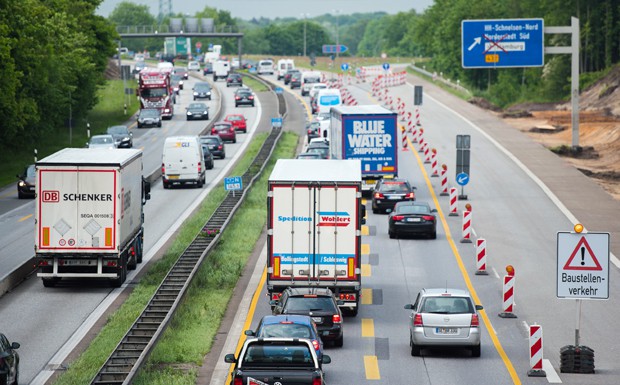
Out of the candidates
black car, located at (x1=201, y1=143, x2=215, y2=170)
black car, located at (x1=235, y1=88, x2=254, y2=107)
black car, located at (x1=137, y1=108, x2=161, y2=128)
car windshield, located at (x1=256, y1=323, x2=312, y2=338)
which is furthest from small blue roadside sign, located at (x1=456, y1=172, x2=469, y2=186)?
black car, located at (x1=235, y1=88, x2=254, y2=107)

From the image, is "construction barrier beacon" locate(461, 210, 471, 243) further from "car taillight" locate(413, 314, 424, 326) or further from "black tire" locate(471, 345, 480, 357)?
"car taillight" locate(413, 314, 424, 326)

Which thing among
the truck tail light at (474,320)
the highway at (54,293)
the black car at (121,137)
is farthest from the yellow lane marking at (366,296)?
the black car at (121,137)

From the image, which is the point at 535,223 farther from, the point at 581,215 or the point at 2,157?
the point at 2,157

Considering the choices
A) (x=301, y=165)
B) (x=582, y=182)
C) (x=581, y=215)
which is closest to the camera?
(x=301, y=165)

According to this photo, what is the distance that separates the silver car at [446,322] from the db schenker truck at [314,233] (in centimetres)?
458

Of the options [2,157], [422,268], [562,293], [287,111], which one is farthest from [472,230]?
[287,111]

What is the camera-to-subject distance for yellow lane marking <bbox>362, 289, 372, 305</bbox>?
1385 inches

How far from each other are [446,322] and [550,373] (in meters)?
2.48

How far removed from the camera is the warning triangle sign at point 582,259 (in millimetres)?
25547

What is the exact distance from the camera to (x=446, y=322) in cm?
2723

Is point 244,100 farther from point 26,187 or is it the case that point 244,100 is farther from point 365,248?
point 365,248

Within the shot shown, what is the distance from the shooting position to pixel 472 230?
47.5m

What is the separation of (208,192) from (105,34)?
49.5 meters

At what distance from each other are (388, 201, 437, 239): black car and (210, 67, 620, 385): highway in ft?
1.31
